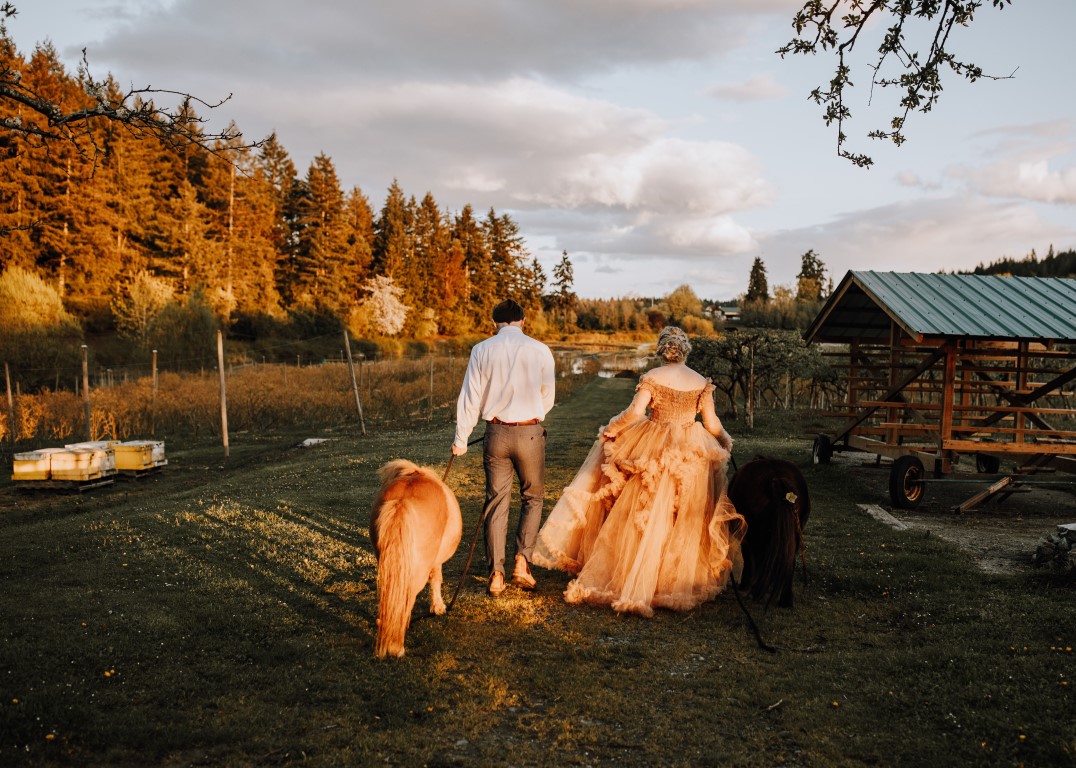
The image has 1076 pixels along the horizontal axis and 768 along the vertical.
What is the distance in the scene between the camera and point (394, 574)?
13.8 ft

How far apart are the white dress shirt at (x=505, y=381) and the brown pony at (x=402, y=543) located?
859 mm

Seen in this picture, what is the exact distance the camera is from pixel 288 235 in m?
60.2

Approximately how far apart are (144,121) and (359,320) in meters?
53.2

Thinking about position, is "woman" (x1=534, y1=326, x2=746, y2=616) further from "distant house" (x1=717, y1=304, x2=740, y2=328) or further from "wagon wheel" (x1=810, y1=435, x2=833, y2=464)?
"distant house" (x1=717, y1=304, x2=740, y2=328)

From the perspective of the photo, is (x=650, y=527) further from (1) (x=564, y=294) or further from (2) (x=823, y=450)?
(1) (x=564, y=294)

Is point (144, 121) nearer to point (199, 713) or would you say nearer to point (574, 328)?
point (199, 713)

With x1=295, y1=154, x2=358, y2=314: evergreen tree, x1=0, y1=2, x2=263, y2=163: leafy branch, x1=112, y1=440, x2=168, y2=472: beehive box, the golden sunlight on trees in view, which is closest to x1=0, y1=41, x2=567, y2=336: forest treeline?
x1=295, y1=154, x2=358, y2=314: evergreen tree

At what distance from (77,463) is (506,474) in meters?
9.69

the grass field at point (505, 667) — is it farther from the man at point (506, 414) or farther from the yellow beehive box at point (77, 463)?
the yellow beehive box at point (77, 463)

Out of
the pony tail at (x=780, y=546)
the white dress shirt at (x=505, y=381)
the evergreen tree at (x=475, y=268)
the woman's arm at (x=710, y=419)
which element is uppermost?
the evergreen tree at (x=475, y=268)

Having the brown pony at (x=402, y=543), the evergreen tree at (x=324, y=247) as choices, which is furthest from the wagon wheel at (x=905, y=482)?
the evergreen tree at (x=324, y=247)

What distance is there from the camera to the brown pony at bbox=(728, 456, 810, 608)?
5.27 m

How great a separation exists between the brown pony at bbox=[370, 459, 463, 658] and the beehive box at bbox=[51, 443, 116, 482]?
9.60 m

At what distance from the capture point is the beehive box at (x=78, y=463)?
1131 centimetres
